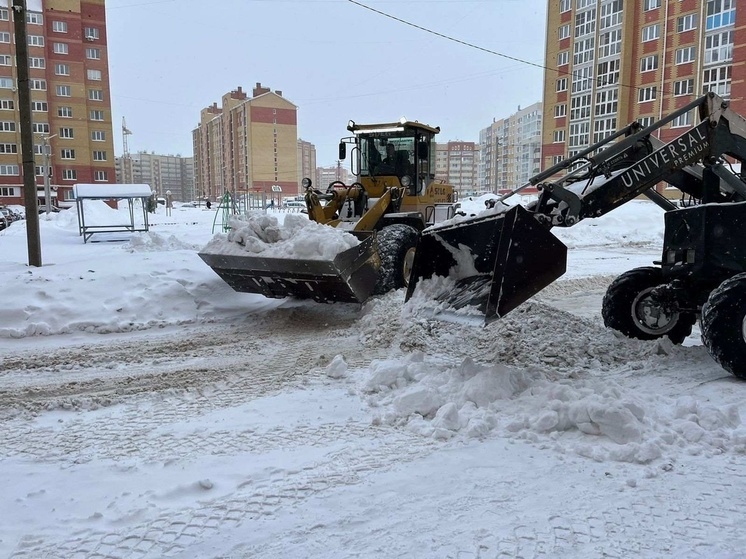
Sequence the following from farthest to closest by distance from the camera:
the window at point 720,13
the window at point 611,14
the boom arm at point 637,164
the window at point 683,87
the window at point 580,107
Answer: the window at point 580,107
the window at point 611,14
the window at point 683,87
the window at point 720,13
the boom arm at point 637,164

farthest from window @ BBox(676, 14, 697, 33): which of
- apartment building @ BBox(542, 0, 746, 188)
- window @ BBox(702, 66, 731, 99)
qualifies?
window @ BBox(702, 66, 731, 99)

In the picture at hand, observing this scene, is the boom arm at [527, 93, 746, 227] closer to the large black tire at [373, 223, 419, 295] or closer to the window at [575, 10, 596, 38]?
the large black tire at [373, 223, 419, 295]

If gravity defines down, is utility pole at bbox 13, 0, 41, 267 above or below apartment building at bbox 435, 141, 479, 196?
below

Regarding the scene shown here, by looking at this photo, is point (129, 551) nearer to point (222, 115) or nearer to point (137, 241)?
point (137, 241)

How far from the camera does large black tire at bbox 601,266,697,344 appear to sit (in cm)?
585

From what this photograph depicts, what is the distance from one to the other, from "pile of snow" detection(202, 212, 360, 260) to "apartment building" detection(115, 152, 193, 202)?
13651 cm

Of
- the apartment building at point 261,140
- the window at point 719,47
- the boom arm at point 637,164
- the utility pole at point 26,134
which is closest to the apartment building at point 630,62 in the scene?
the window at point 719,47

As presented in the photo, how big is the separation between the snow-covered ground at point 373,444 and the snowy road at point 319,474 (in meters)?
0.01

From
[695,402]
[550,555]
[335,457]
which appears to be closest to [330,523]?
[335,457]

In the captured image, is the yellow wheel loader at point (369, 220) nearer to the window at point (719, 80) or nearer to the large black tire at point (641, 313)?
the large black tire at point (641, 313)

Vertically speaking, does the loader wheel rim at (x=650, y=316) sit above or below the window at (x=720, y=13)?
below

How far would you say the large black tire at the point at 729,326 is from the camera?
447cm

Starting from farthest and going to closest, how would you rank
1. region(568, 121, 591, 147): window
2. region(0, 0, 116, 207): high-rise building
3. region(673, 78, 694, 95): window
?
1. region(0, 0, 116, 207): high-rise building
2. region(568, 121, 591, 147): window
3. region(673, 78, 694, 95): window

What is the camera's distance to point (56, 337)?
6.69m
